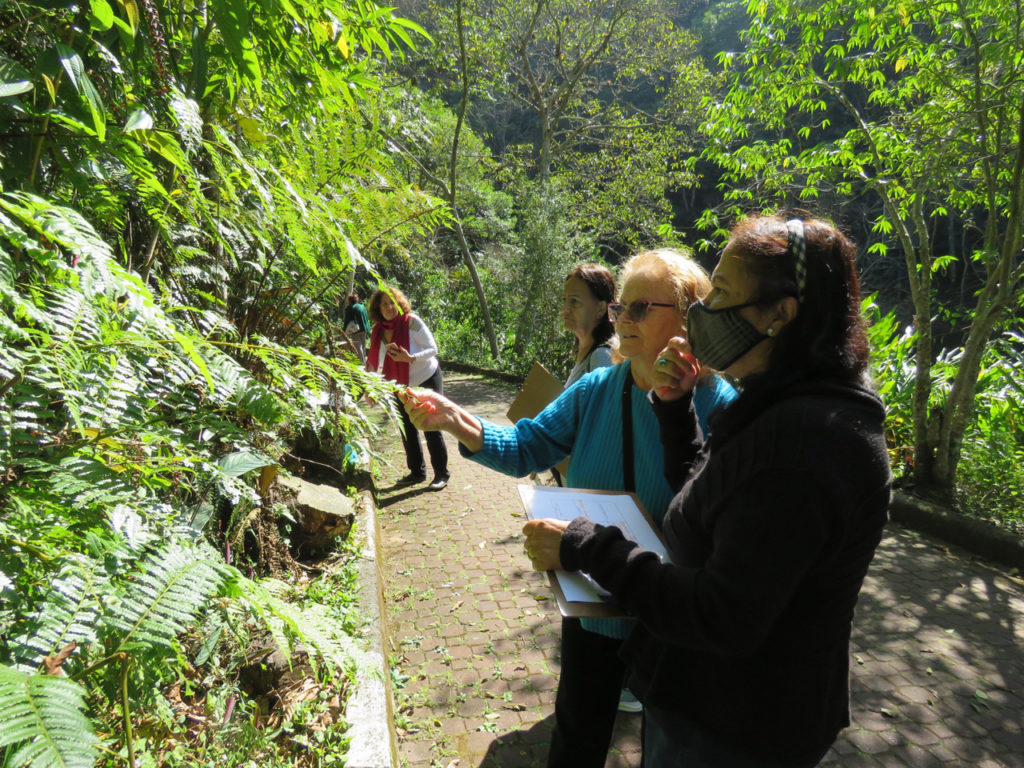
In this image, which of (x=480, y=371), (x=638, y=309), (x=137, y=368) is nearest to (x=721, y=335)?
(x=638, y=309)

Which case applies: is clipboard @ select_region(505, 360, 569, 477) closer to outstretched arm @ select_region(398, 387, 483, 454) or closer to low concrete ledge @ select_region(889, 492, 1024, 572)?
outstretched arm @ select_region(398, 387, 483, 454)

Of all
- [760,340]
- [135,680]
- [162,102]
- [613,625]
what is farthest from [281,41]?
[613,625]

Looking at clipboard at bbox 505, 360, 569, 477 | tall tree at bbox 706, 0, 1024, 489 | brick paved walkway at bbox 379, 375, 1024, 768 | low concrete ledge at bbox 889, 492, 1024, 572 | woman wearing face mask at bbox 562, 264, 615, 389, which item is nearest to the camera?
brick paved walkway at bbox 379, 375, 1024, 768

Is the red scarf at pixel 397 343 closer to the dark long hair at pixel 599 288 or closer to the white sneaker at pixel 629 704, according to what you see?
the dark long hair at pixel 599 288

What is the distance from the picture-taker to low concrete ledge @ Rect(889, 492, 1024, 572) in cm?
529

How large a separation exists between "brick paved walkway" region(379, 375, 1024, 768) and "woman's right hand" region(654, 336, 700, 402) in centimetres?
214

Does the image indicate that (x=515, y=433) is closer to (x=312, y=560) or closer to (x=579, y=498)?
(x=579, y=498)

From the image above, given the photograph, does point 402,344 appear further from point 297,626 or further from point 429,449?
point 297,626

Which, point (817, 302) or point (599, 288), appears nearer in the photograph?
point (817, 302)

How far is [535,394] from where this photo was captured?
3389 millimetres

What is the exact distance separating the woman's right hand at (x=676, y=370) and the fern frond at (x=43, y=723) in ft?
5.05

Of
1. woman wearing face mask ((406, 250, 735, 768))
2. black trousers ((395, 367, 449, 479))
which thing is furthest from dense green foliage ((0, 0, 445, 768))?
black trousers ((395, 367, 449, 479))

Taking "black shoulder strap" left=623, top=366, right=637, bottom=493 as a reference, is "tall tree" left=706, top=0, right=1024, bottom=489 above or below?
above

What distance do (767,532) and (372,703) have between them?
2.25 metres
